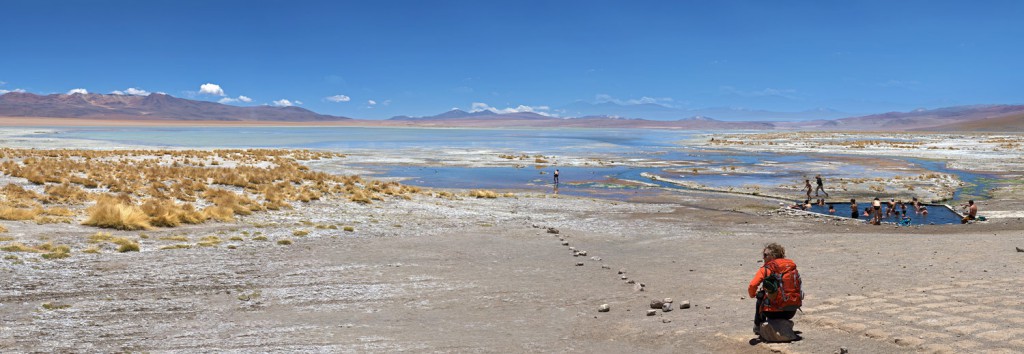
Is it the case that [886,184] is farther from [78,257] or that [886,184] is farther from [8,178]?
[8,178]

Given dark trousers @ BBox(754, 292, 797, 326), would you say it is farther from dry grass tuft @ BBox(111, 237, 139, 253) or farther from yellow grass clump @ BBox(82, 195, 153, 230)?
yellow grass clump @ BBox(82, 195, 153, 230)

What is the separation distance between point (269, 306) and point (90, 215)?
9617 mm

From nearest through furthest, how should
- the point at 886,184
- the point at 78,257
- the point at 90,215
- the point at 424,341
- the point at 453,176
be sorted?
the point at 424,341 < the point at 78,257 < the point at 90,215 < the point at 886,184 < the point at 453,176

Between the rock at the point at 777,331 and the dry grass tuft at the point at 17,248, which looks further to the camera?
the dry grass tuft at the point at 17,248

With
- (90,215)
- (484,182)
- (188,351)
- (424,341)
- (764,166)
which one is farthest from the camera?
(764,166)

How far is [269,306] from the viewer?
10805mm

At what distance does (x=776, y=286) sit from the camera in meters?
8.24

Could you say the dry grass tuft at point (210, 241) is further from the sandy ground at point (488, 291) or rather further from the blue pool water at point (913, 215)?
the blue pool water at point (913, 215)

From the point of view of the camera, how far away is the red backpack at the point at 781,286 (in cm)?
823

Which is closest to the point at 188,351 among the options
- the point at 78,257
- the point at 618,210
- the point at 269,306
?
the point at 269,306

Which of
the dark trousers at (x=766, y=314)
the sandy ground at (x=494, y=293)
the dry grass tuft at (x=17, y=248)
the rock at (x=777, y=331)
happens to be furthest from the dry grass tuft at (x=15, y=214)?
the rock at (x=777, y=331)

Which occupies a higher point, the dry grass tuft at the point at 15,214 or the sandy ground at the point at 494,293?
the dry grass tuft at the point at 15,214

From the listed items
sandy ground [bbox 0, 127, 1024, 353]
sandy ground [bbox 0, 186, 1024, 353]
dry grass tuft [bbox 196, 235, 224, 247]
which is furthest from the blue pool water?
dry grass tuft [bbox 196, 235, 224, 247]

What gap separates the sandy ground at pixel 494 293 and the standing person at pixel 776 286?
1.48ft
